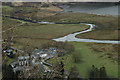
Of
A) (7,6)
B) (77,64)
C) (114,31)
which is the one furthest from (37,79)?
(7,6)

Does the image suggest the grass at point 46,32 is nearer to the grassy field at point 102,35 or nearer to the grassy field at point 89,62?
the grassy field at point 102,35

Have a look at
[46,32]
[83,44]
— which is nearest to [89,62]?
[83,44]

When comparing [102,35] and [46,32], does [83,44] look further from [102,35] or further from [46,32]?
[46,32]

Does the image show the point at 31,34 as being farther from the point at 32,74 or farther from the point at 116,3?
the point at 116,3

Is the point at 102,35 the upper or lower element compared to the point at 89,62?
upper

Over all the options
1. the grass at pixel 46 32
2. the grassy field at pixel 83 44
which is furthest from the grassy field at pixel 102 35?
the grass at pixel 46 32

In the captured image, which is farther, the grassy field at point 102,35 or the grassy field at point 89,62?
the grassy field at point 102,35

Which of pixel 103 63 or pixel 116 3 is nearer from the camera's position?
pixel 103 63

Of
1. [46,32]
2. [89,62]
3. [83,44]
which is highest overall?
[46,32]

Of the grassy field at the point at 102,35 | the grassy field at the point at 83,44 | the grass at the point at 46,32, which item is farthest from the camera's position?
the grass at the point at 46,32

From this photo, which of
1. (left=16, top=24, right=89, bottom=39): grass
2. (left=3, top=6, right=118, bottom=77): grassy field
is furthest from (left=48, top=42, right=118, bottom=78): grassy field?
(left=16, top=24, right=89, bottom=39): grass

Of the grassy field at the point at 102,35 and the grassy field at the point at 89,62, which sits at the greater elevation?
the grassy field at the point at 102,35
